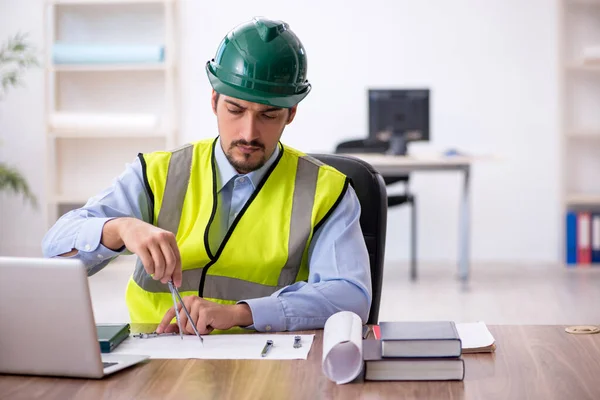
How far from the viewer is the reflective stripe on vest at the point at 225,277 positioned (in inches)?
70.2

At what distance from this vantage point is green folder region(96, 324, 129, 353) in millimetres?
1367

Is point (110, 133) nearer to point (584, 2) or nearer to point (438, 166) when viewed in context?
point (438, 166)

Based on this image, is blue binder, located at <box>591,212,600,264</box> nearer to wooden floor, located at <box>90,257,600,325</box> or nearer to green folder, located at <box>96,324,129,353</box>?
wooden floor, located at <box>90,257,600,325</box>

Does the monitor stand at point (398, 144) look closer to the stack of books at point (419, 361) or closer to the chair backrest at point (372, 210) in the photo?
the chair backrest at point (372, 210)

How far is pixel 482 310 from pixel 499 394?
11.3 ft

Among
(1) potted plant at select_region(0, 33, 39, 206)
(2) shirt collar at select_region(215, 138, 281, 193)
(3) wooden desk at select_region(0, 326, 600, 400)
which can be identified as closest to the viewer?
(3) wooden desk at select_region(0, 326, 600, 400)

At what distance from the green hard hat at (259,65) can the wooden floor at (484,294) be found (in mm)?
2731

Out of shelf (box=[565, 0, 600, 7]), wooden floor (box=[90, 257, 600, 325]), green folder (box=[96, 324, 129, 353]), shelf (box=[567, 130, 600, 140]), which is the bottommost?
wooden floor (box=[90, 257, 600, 325])

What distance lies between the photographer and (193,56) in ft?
20.5

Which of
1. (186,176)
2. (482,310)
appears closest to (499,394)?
(186,176)

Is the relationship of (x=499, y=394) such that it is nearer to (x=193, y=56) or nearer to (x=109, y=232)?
(x=109, y=232)

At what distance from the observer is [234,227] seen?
1770 mm

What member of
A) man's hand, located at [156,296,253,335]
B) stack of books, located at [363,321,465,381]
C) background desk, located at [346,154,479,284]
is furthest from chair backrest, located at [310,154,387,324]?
background desk, located at [346,154,479,284]

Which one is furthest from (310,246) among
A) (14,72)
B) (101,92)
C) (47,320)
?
(101,92)
